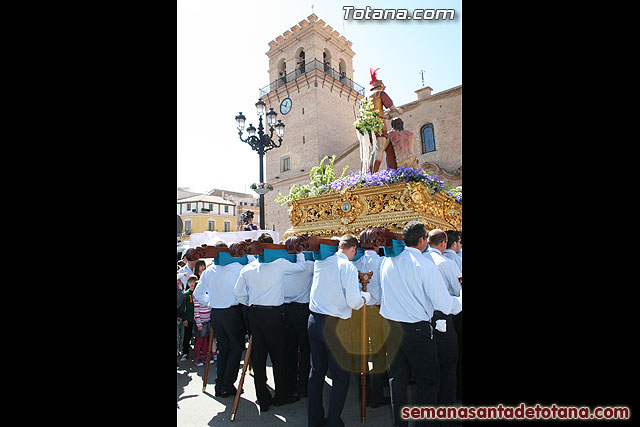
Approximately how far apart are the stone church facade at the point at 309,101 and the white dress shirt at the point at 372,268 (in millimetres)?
17557

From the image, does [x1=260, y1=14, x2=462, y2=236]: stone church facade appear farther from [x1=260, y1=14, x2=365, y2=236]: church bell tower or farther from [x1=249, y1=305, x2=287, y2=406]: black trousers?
[x1=249, y1=305, x2=287, y2=406]: black trousers

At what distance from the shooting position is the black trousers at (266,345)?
4.39m

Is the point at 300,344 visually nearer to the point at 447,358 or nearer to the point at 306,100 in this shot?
the point at 447,358

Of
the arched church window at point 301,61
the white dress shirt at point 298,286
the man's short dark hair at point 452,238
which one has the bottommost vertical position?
the white dress shirt at point 298,286

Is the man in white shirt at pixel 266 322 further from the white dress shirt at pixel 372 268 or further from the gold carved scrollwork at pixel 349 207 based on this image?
the gold carved scrollwork at pixel 349 207

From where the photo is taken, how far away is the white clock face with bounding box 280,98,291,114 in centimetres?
2688

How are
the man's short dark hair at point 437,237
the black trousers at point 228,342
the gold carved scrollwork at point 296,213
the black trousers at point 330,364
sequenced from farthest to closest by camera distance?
the gold carved scrollwork at point 296,213, the black trousers at point 228,342, the man's short dark hair at point 437,237, the black trousers at point 330,364

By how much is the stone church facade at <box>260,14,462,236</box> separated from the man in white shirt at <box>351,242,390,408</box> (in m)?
17.8

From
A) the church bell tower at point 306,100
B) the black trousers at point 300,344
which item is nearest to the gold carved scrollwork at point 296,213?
the black trousers at point 300,344
